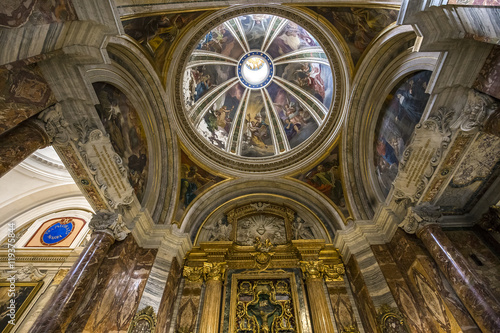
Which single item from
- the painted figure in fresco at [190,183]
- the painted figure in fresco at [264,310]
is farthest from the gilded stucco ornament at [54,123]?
the painted figure in fresco at [264,310]

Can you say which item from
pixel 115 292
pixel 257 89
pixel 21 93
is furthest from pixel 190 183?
pixel 257 89

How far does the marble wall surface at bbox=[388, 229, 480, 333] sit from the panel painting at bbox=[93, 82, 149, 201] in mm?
8343

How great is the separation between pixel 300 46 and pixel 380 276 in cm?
1268

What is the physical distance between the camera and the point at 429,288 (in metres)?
6.32

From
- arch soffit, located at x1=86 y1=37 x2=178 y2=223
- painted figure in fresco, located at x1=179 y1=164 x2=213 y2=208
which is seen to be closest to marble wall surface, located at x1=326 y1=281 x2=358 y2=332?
painted figure in fresco, located at x1=179 y1=164 x2=213 y2=208

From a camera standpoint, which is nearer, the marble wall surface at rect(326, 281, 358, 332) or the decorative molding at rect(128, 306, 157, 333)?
the decorative molding at rect(128, 306, 157, 333)

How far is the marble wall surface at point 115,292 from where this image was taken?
601cm

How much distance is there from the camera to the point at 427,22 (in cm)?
477

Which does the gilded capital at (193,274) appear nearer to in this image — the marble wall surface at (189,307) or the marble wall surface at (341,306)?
the marble wall surface at (189,307)

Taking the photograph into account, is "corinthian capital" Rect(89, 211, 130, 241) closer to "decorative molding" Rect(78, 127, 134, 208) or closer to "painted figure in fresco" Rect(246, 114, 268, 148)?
"decorative molding" Rect(78, 127, 134, 208)

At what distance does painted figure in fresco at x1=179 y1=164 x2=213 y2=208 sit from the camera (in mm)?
10758

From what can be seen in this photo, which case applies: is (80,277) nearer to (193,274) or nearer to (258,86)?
(193,274)

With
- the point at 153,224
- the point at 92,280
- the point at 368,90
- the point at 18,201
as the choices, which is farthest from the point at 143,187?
the point at 368,90

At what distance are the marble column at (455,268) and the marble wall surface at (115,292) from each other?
7.55 meters
